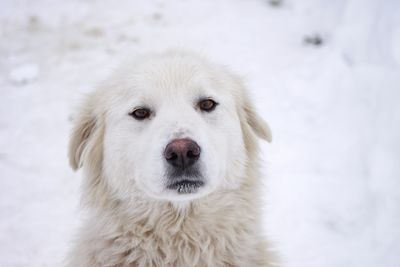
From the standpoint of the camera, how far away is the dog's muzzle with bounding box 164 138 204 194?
2.53 metres

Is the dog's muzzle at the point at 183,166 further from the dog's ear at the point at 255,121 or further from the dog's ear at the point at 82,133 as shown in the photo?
the dog's ear at the point at 255,121

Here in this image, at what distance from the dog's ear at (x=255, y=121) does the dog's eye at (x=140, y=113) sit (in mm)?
879

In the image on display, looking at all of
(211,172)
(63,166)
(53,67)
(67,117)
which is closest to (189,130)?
(211,172)

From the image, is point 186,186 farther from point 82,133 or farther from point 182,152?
→ point 82,133

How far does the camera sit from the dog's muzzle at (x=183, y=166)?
253 cm

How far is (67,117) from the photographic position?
582 centimetres

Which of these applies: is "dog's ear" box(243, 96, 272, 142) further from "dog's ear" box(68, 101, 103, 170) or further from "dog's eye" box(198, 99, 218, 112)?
"dog's ear" box(68, 101, 103, 170)

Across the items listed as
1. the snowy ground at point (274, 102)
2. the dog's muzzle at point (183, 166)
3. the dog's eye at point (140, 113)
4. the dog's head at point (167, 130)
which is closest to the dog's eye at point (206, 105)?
the dog's head at point (167, 130)

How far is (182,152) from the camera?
2529mm

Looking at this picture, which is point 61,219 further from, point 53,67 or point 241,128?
point 53,67

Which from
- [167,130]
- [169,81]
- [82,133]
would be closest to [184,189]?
[167,130]

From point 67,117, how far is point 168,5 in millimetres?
3104

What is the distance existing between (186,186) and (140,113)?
2.18ft

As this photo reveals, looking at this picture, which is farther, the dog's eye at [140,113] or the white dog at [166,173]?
the dog's eye at [140,113]
